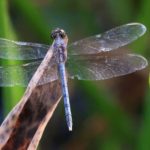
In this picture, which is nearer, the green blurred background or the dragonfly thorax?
the dragonfly thorax

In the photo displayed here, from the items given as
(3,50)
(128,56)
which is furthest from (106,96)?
(3,50)

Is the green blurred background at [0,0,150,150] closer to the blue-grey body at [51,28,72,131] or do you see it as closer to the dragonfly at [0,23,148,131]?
the dragonfly at [0,23,148,131]

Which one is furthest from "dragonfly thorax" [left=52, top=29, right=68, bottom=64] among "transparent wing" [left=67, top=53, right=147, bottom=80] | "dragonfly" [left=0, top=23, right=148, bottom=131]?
"transparent wing" [left=67, top=53, right=147, bottom=80]

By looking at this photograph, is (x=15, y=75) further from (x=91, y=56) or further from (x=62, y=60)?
(x=91, y=56)

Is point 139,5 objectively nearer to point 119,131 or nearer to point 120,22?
point 120,22

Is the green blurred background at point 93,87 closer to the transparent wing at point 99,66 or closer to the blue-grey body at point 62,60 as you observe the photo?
the transparent wing at point 99,66
